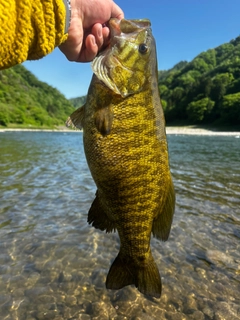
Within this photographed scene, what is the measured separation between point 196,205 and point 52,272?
5444mm

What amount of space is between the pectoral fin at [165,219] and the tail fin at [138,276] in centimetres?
40

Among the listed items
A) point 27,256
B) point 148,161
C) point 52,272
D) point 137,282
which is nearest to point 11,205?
point 27,256

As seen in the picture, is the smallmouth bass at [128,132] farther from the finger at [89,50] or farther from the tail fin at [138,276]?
the tail fin at [138,276]

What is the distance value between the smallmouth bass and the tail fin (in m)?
0.49

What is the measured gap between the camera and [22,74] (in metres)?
158

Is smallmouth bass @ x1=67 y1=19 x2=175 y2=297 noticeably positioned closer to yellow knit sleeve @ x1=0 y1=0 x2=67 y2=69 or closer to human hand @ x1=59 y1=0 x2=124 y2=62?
human hand @ x1=59 y1=0 x2=124 y2=62

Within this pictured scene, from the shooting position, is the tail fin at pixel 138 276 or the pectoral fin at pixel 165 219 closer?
the pectoral fin at pixel 165 219

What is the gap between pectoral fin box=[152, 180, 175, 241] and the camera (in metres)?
2.83

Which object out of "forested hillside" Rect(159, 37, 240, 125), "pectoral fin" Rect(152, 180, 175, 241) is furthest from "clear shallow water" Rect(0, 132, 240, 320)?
"forested hillside" Rect(159, 37, 240, 125)

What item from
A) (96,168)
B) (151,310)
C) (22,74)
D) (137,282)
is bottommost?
(151,310)

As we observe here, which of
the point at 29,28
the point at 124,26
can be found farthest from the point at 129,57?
the point at 29,28

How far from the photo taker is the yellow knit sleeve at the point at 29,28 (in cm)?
178

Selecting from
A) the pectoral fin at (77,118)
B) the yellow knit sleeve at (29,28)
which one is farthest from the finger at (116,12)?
the pectoral fin at (77,118)

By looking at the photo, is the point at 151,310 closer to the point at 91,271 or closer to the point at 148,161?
the point at 91,271
